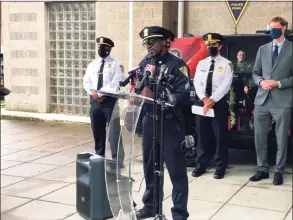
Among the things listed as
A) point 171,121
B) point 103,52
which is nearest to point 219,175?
point 171,121

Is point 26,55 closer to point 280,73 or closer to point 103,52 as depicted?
point 103,52

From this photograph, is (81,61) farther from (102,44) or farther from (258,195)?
(258,195)

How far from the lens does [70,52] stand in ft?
36.0

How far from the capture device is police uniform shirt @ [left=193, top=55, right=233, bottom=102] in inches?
226

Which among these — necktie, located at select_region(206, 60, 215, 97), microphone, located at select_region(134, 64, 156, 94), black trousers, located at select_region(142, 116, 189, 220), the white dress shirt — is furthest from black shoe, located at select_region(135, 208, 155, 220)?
the white dress shirt

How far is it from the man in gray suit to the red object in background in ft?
3.26

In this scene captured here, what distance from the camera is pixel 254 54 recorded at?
20.7ft

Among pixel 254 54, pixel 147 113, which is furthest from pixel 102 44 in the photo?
pixel 147 113

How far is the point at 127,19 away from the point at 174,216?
21.5 feet

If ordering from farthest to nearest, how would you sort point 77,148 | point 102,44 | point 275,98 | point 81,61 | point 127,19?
point 81,61 → point 127,19 → point 77,148 → point 102,44 → point 275,98

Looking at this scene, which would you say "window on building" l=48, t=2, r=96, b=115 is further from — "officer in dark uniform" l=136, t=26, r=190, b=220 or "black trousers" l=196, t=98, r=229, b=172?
"officer in dark uniform" l=136, t=26, r=190, b=220

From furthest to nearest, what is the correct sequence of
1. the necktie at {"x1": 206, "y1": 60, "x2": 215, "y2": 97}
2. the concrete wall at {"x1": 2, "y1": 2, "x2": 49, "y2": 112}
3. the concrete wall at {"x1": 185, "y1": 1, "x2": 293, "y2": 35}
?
the concrete wall at {"x1": 2, "y1": 2, "x2": 49, "y2": 112}, the concrete wall at {"x1": 185, "y1": 1, "x2": 293, "y2": 35}, the necktie at {"x1": 206, "y1": 60, "x2": 215, "y2": 97}

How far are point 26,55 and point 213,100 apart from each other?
678cm

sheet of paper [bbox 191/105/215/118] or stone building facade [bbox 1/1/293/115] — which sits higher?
stone building facade [bbox 1/1/293/115]
